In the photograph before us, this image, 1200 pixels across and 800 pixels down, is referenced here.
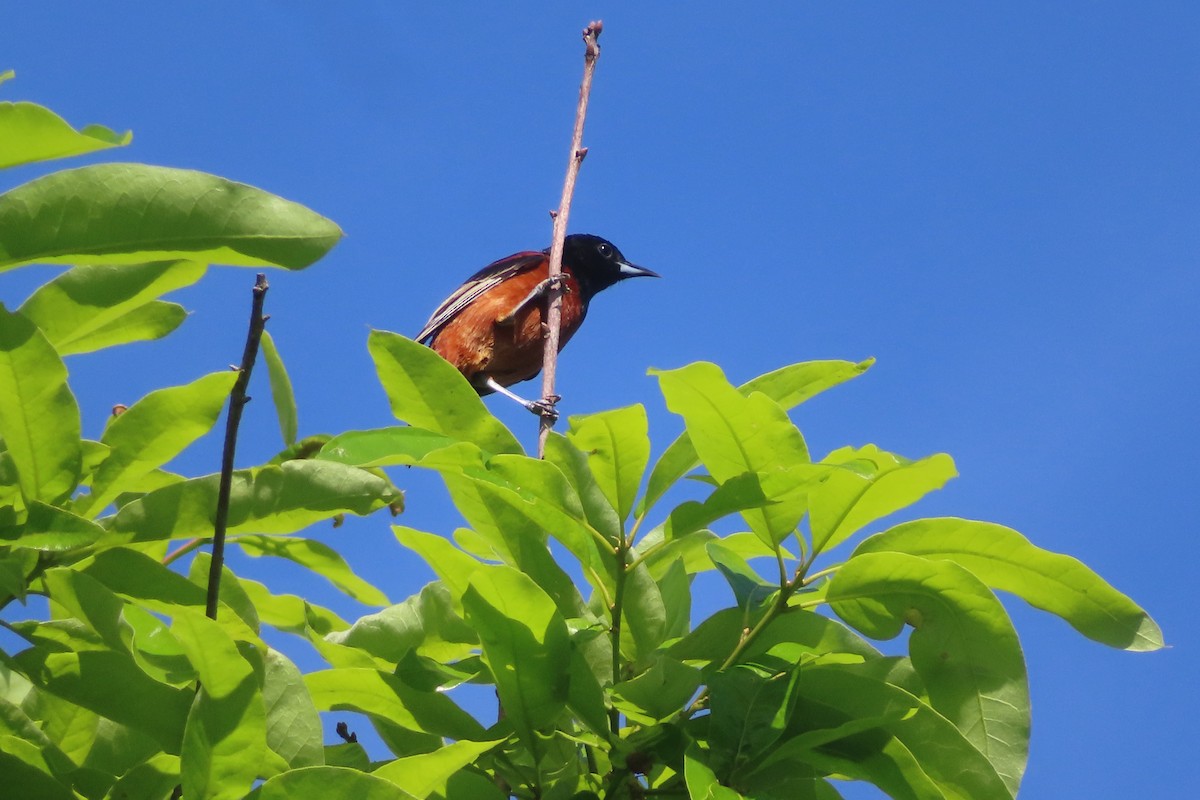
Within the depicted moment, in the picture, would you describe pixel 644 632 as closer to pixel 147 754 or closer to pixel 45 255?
pixel 147 754

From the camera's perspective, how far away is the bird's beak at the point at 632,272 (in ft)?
25.1

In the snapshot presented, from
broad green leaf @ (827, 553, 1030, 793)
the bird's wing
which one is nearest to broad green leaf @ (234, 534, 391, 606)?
broad green leaf @ (827, 553, 1030, 793)

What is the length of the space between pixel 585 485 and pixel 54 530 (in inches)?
26.4

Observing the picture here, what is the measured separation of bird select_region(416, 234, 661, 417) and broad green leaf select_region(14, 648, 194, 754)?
403 centimetres

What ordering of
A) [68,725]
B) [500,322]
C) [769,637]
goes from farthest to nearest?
[500,322]
[68,725]
[769,637]

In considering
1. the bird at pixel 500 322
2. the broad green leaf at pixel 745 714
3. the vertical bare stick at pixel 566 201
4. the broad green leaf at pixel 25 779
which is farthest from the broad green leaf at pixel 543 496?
the bird at pixel 500 322

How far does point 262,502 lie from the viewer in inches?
60.2

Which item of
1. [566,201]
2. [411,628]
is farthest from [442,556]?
[566,201]

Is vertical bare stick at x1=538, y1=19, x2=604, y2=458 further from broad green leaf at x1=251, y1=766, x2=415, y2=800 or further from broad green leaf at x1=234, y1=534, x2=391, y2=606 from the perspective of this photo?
broad green leaf at x1=251, y1=766, x2=415, y2=800

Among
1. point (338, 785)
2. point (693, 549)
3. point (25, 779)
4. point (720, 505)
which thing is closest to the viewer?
point (338, 785)

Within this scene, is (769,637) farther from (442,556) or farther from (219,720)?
(219,720)

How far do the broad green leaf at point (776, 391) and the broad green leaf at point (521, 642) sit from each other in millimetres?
263

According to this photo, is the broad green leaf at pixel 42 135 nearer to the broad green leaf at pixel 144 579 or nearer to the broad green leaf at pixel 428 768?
the broad green leaf at pixel 144 579

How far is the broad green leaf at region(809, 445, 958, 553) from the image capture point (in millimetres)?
1417
